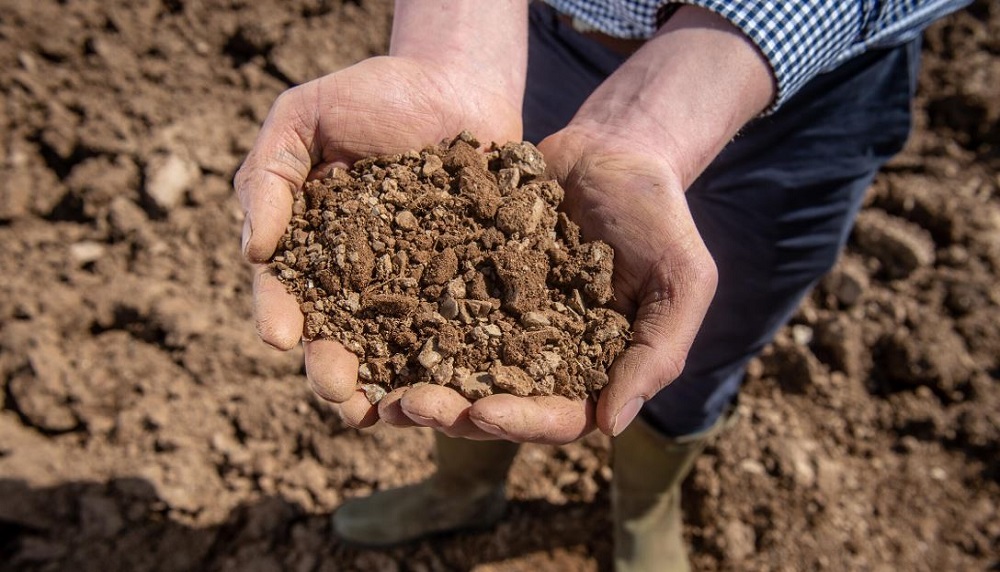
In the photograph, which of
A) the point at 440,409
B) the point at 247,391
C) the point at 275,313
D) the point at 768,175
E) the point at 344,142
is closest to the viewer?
the point at 440,409

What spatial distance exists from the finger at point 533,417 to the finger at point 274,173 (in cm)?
51

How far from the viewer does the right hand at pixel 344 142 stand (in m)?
1.21

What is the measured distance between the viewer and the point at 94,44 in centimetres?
298

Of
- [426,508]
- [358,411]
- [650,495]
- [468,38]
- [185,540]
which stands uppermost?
[468,38]

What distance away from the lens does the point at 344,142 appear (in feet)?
4.66

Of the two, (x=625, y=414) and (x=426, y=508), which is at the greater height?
(x=625, y=414)

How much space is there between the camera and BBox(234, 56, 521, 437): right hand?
1.21m

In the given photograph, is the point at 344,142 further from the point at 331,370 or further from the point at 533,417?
the point at 533,417

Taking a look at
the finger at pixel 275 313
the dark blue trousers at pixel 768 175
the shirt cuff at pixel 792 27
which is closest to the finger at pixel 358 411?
the finger at pixel 275 313

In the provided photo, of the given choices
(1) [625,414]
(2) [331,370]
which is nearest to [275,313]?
(2) [331,370]

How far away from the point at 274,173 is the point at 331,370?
408 mm

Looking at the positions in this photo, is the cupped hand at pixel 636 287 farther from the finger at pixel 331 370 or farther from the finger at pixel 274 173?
the finger at pixel 274 173

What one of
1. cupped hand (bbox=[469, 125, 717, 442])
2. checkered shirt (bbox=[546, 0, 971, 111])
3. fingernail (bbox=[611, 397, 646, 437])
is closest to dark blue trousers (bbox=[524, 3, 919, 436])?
checkered shirt (bbox=[546, 0, 971, 111])

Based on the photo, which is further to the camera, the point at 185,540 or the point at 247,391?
the point at 247,391
